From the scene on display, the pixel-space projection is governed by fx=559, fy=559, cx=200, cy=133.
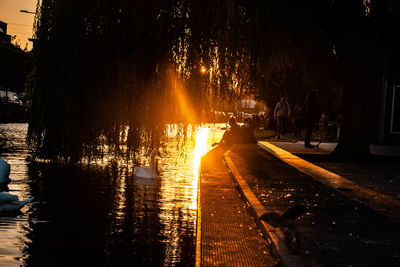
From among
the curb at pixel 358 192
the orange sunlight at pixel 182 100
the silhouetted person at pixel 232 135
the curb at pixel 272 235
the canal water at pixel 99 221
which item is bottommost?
the canal water at pixel 99 221

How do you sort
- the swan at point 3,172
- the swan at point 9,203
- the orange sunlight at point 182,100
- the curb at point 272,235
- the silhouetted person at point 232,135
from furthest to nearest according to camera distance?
the silhouetted person at point 232,135 < the orange sunlight at point 182,100 < the swan at point 3,172 < the swan at point 9,203 < the curb at point 272,235

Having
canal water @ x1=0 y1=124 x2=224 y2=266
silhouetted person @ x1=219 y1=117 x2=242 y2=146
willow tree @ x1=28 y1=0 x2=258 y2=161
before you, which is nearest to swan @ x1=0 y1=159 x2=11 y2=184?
canal water @ x1=0 y1=124 x2=224 y2=266

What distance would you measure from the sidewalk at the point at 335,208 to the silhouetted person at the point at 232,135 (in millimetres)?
8279

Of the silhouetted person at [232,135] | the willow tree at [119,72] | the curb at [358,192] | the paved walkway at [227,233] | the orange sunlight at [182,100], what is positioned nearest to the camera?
the paved walkway at [227,233]

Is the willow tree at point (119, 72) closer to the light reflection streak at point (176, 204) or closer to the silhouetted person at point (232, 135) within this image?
the light reflection streak at point (176, 204)

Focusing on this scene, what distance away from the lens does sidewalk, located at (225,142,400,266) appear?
5410 millimetres

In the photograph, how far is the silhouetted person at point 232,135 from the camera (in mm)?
22859

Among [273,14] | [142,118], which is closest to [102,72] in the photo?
[142,118]

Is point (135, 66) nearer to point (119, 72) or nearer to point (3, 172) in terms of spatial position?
point (119, 72)

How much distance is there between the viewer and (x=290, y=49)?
10.2 meters

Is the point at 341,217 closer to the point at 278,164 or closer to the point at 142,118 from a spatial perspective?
the point at 142,118

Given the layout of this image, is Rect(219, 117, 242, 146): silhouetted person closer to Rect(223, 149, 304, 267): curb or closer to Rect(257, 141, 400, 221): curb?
Rect(257, 141, 400, 221): curb

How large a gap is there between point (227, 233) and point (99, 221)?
1.71 metres

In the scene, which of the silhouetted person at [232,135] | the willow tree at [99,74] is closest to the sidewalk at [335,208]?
the willow tree at [99,74]
